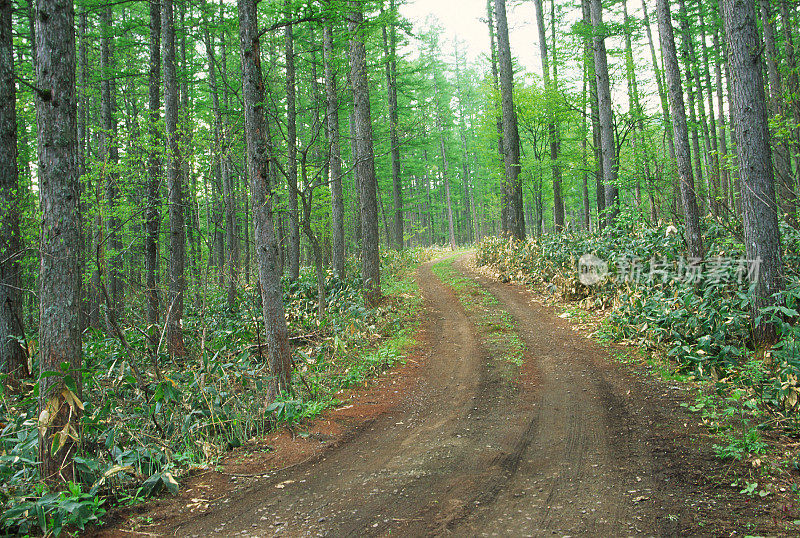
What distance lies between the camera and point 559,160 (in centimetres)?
1742

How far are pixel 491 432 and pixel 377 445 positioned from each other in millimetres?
1233

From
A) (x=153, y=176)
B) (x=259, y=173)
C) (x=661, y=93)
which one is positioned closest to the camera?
(x=259, y=173)

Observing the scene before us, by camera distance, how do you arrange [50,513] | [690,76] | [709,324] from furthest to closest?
[690,76], [709,324], [50,513]

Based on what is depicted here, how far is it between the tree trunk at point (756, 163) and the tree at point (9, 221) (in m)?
10.2

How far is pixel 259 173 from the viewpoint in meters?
5.72

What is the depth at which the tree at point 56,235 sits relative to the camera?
393cm

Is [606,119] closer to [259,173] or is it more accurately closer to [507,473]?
[259,173]

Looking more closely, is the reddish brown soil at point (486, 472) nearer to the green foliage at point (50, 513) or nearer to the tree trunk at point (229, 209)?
the green foliage at point (50, 513)

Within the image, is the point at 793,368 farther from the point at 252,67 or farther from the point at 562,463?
the point at 252,67

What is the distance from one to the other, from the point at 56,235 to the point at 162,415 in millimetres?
2499

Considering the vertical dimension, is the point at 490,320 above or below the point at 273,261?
below

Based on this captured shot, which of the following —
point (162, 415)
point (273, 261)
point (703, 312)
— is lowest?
point (162, 415)

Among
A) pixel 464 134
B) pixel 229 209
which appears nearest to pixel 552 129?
pixel 229 209

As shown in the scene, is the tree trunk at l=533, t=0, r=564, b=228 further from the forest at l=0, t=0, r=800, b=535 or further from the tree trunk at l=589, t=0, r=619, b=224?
the tree trunk at l=589, t=0, r=619, b=224
